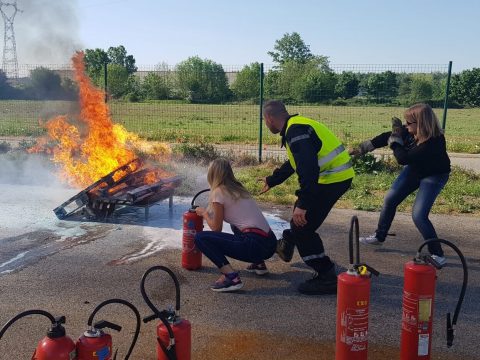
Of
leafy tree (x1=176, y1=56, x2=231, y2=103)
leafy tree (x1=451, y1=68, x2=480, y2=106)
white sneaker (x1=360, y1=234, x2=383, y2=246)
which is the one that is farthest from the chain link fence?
white sneaker (x1=360, y1=234, x2=383, y2=246)

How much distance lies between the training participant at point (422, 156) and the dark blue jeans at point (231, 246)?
1.78 m

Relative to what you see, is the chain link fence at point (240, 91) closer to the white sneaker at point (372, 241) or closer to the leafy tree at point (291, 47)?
→ the white sneaker at point (372, 241)

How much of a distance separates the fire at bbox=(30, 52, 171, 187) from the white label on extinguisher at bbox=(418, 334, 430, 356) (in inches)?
213

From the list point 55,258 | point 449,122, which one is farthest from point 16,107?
point 449,122

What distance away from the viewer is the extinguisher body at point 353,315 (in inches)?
129

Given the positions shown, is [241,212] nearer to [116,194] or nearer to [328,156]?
[328,156]

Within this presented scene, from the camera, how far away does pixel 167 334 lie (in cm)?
310

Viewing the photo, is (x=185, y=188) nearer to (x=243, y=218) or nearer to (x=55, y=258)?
(x=55, y=258)

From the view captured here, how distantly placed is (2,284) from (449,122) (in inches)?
1223

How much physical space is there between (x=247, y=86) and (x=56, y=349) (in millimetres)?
12249

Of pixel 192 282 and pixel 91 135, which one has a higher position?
pixel 91 135

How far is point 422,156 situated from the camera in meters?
5.52

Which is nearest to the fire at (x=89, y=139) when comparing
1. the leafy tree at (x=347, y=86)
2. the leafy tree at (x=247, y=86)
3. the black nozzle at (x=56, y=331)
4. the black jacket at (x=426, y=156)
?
the black jacket at (x=426, y=156)

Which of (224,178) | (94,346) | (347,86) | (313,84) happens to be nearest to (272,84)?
(313,84)
